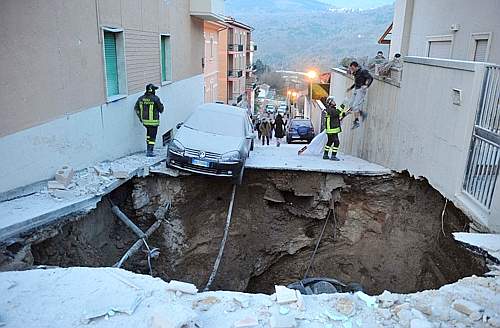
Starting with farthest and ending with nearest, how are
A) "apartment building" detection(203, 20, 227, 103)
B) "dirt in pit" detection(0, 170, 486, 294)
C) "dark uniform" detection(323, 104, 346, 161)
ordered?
"apartment building" detection(203, 20, 227, 103) → "dark uniform" detection(323, 104, 346, 161) → "dirt in pit" detection(0, 170, 486, 294)

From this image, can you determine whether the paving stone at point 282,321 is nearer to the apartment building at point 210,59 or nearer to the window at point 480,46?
the window at point 480,46

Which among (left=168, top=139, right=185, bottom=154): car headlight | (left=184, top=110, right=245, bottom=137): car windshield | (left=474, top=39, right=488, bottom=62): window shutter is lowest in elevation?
(left=168, top=139, right=185, bottom=154): car headlight

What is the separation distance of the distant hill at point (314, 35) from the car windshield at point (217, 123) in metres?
74.4

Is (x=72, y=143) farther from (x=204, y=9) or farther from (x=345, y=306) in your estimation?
(x=204, y=9)

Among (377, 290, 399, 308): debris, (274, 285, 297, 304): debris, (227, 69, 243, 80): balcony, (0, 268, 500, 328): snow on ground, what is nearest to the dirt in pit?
(0, 268, 500, 328): snow on ground

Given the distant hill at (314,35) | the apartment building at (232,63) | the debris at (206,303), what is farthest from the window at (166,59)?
the distant hill at (314,35)

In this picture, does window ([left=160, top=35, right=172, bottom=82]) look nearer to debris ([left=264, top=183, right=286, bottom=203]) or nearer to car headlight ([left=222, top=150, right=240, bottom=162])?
car headlight ([left=222, top=150, right=240, bottom=162])

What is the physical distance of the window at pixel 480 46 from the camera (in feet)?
30.4

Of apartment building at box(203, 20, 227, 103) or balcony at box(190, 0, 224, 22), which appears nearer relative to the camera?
balcony at box(190, 0, 224, 22)

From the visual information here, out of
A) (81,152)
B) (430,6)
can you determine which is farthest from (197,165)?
(430,6)

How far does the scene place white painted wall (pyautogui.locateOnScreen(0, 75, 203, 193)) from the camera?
6648 millimetres

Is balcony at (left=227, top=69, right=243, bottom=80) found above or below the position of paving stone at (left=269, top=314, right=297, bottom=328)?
above

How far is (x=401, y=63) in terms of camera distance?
9.74m

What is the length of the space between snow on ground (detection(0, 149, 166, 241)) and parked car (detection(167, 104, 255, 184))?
3.07 feet
